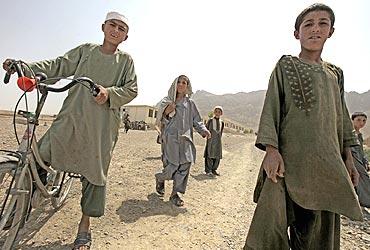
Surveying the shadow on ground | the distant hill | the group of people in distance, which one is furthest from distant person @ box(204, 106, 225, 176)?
the distant hill

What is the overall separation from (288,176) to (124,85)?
5.59 feet

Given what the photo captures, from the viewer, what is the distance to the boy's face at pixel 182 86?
4.73 meters

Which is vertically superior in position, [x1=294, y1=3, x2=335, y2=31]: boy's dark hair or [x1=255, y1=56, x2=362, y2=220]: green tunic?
[x1=294, y1=3, x2=335, y2=31]: boy's dark hair

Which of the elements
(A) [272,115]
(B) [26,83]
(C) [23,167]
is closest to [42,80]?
(B) [26,83]

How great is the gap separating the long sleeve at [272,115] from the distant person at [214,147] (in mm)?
5906

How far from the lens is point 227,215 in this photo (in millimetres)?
4266

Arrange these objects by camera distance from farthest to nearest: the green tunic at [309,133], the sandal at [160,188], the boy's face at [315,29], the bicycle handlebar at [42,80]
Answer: the sandal at [160,188] < the bicycle handlebar at [42,80] < the boy's face at [315,29] < the green tunic at [309,133]

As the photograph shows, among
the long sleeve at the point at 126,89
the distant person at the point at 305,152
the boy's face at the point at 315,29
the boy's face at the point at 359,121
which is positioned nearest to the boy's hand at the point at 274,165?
the distant person at the point at 305,152

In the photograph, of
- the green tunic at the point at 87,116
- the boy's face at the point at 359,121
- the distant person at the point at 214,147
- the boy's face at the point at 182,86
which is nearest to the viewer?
the green tunic at the point at 87,116

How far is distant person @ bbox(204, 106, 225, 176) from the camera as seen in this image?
8391 mm

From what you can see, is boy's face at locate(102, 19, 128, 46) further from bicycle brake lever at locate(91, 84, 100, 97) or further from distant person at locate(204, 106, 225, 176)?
distant person at locate(204, 106, 225, 176)

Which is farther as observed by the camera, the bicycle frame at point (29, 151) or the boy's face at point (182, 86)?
the boy's face at point (182, 86)

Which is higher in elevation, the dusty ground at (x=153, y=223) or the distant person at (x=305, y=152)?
the distant person at (x=305, y=152)

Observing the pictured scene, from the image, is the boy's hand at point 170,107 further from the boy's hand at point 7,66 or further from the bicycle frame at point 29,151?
the boy's hand at point 7,66
